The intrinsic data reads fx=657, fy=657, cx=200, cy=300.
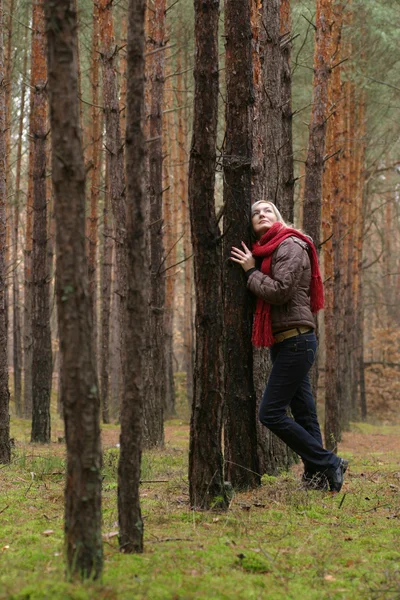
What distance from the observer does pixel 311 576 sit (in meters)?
3.62

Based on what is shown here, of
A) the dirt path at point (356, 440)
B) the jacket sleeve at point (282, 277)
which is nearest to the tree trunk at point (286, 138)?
the jacket sleeve at point (282, 277)

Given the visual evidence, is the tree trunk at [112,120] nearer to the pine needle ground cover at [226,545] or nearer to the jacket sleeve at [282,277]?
the pine needle ground cover at [226,545]

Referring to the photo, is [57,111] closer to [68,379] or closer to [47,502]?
[68,379]

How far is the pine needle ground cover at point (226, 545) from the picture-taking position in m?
3.21

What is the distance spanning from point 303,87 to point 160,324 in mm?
9022

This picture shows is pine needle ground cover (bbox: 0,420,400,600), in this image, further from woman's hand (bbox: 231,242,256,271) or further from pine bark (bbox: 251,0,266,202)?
pine bark (bbox: 251,0,266,202)

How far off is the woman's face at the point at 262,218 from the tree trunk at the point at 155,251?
17.3 feet

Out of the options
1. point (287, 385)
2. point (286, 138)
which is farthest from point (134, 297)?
point (286, 138)

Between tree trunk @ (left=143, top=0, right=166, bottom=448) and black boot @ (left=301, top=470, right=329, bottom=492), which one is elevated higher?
tree trunk @ (left=143, top=0, right=166, bottom=448)

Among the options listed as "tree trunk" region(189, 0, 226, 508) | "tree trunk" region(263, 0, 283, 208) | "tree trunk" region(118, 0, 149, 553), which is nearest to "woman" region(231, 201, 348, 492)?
"tree trunk" region(189, 0, 226, 508)

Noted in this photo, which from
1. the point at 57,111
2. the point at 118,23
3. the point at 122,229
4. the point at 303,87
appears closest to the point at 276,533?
the point at 57,111

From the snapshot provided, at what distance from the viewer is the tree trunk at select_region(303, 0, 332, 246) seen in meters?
10.2

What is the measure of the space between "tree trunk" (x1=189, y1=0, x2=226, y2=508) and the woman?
0.47 meters

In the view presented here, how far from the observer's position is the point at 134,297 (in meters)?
3.67
